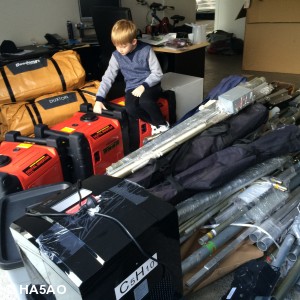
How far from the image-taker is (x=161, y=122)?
2242mm

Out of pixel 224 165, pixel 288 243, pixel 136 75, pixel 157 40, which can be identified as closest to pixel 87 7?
pixel 157 40

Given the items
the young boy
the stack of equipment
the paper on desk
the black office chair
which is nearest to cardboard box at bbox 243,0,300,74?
the paper on desk

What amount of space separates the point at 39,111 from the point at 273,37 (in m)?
3.85

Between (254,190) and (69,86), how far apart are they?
173cm

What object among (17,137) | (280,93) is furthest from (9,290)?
(280,93)

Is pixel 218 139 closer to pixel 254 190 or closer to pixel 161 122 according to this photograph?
pixel 254 190

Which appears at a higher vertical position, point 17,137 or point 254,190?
point 17,137

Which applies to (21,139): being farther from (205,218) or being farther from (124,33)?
(205,218)

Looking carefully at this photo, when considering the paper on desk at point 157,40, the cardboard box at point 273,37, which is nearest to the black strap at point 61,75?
the paper on desk at point 157,40

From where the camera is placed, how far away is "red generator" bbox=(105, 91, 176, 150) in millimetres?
2248

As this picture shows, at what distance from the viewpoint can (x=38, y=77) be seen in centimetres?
251

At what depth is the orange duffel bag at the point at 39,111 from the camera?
235cm

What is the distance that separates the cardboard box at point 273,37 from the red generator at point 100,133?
12.0 ft

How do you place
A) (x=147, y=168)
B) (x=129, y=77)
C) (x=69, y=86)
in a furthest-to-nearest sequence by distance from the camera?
(x=69, y=86) → (x=129, y=77) → (x=147, y=168)
